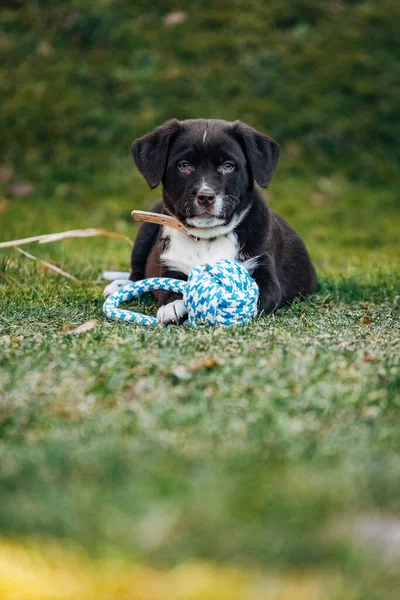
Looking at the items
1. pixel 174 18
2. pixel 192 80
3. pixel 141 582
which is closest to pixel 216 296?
pixel 141 582

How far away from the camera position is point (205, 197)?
4.73 metres

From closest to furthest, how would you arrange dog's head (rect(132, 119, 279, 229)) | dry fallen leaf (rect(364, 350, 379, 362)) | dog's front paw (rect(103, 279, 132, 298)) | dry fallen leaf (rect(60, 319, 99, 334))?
dry fallen leaf (rect(364, 350, 379, 362))
dry fallen leaf (rect(60, 319, 99, 334))
dog's head (rect(132, 119, 279, 229))
dog's front paw (rect(103, 279, 132, 298))

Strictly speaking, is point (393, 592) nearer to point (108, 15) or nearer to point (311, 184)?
point (311, 184)

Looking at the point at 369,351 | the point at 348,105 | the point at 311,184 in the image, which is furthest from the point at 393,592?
the point at 348,105

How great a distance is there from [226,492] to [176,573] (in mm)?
392

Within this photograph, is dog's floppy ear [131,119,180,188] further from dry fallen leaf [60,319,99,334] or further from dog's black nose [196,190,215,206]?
dry fallen leaf [60,319,99,334]

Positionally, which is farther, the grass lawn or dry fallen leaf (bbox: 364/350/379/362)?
dry fallen leaf (bbox: 364/350/379/362)

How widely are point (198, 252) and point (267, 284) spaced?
18.2 inches

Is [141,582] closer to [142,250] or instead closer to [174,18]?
[142,250]

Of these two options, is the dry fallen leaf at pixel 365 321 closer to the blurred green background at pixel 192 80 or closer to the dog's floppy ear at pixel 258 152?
the dog's floppy ear at pixel 258 152

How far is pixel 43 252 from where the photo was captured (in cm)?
802

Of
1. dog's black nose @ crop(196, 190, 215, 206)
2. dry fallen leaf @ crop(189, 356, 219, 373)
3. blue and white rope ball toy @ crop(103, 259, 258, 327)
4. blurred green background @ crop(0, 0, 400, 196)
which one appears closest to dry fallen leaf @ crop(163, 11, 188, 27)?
blurred green background @ crop(0, 0, 400, 196)

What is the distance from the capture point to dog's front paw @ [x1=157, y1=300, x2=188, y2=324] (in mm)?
4586

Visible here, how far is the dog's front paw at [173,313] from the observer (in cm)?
459
